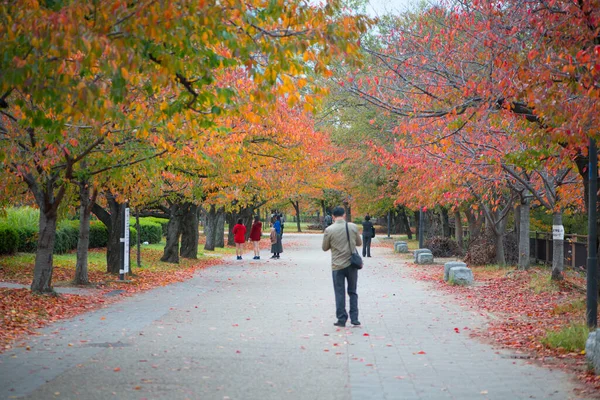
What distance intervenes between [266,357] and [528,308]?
6.84 m

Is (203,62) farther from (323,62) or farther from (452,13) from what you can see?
(452,13)

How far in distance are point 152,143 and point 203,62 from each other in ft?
21.0

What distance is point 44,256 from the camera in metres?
14.5

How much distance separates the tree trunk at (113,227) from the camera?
2061 centimetres

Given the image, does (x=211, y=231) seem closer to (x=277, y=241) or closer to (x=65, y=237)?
(x=277, y=241)

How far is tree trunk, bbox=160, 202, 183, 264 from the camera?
2709 cm

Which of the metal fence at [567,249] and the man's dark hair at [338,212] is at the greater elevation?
the man's dark hair at [338,212]

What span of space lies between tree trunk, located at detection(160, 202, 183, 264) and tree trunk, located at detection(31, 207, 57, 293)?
1233cm

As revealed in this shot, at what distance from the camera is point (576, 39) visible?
10719mm

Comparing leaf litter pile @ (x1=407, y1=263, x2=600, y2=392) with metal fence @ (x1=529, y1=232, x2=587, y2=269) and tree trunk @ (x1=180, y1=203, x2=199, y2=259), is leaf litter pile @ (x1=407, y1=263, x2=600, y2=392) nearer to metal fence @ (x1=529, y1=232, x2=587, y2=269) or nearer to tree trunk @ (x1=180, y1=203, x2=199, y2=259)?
metal fence @ (x1=529, y1=232, x2=587, y2=269)

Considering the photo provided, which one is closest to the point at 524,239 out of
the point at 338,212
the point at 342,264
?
the point at 338,212

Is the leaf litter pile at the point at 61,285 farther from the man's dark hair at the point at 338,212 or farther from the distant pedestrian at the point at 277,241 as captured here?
the man's dark hair at the point at 338,212

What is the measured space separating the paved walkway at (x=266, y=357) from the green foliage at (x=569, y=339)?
0.77 m

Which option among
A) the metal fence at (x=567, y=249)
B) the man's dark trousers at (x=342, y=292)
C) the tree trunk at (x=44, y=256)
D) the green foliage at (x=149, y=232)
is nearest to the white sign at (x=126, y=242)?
the tree trunk at (x=44, y=256)
